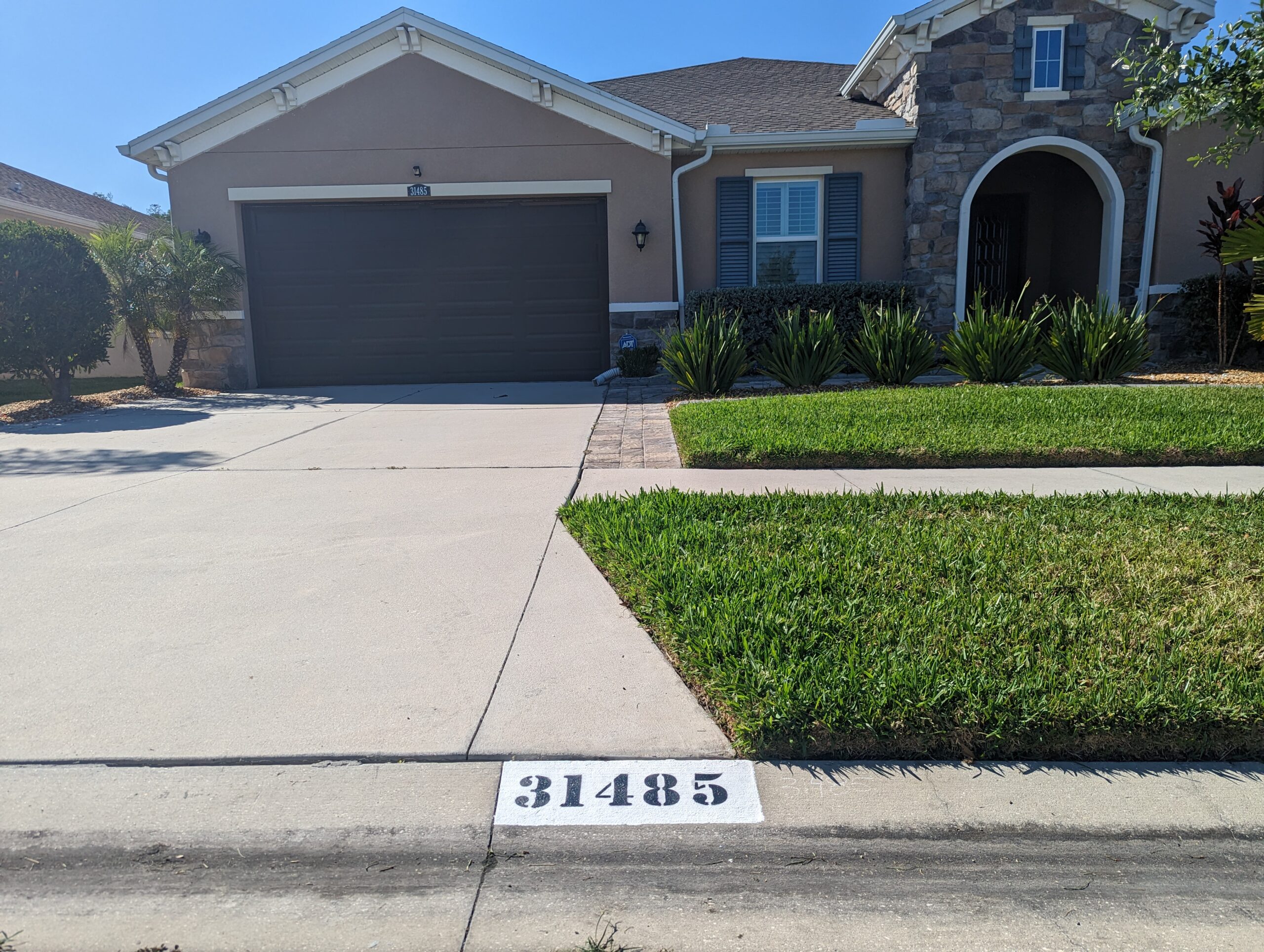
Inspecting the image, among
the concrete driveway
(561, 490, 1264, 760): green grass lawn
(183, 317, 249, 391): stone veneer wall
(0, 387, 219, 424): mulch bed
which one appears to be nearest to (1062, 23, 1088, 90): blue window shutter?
(561, 490, 1264, 760): green grass lawn

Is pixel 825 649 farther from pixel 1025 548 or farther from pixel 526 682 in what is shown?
pixel 1025 548

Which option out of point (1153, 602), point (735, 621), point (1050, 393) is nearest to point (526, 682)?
point (735, 621)

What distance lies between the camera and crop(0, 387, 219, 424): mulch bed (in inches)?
409

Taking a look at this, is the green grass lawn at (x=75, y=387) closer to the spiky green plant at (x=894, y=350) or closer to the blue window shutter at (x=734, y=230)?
the blue window shutter at (x=734, y=230)

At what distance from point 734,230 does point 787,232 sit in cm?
84

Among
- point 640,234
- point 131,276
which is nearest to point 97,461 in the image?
point 131,276

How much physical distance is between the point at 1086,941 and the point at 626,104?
480 inches

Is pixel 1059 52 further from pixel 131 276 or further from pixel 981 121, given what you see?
pixel 131 276

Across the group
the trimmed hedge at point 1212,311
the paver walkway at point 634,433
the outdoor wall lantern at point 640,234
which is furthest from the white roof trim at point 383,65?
the trimmed hedge at point 1212,311

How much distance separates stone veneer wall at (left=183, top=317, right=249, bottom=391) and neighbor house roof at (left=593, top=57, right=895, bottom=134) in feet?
23.9

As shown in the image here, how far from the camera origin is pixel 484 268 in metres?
13.3

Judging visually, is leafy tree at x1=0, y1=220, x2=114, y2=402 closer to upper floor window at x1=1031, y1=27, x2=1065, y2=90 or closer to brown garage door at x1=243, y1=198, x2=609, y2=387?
brown garage door at x1=243, y1=198, x2=609, y2=387

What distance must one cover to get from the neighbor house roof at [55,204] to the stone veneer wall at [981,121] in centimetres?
1283

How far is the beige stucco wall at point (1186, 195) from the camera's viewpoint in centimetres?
1255
